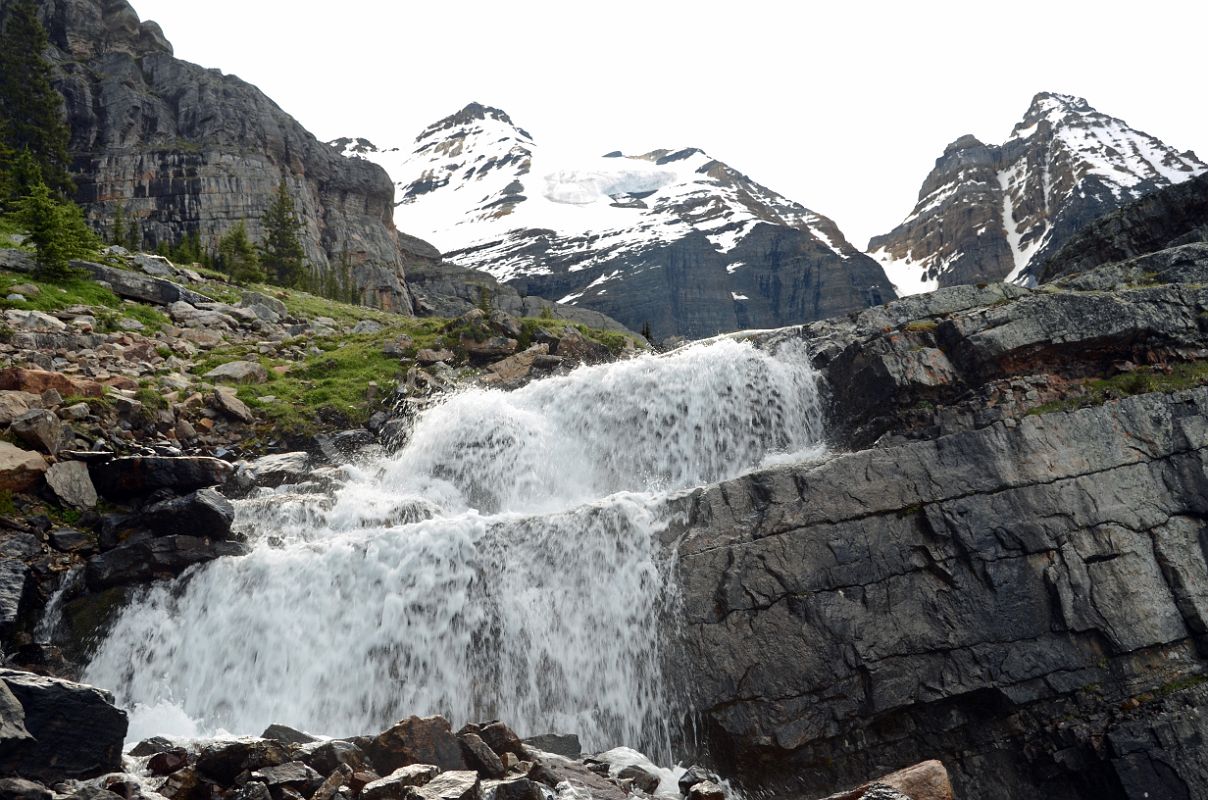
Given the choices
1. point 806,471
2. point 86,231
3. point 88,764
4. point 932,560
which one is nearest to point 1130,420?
point 932,560

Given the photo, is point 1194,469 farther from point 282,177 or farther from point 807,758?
point 282,177

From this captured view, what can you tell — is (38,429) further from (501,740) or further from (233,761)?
(501,740)

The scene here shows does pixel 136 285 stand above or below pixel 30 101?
below

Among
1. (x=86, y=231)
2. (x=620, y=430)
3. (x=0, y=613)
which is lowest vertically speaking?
(x=0, y=613)

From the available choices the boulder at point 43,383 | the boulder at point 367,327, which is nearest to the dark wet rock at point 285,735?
the boulder at point 43,383

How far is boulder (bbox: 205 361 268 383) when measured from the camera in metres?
26.8

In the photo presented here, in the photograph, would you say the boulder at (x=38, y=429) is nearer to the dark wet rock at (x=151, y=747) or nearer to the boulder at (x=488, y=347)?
the dark wet rock at (x=151, y=747)

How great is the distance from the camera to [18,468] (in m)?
16.0

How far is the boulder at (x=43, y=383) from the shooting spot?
1920 centimetres

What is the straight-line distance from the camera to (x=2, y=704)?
24.0 feet

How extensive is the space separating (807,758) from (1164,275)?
17528 mm

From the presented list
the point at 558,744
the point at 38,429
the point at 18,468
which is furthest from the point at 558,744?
the point at 38,429

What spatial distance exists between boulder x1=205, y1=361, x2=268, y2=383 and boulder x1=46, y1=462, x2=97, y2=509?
9961 millimetres

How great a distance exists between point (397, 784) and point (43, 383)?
713 inches
